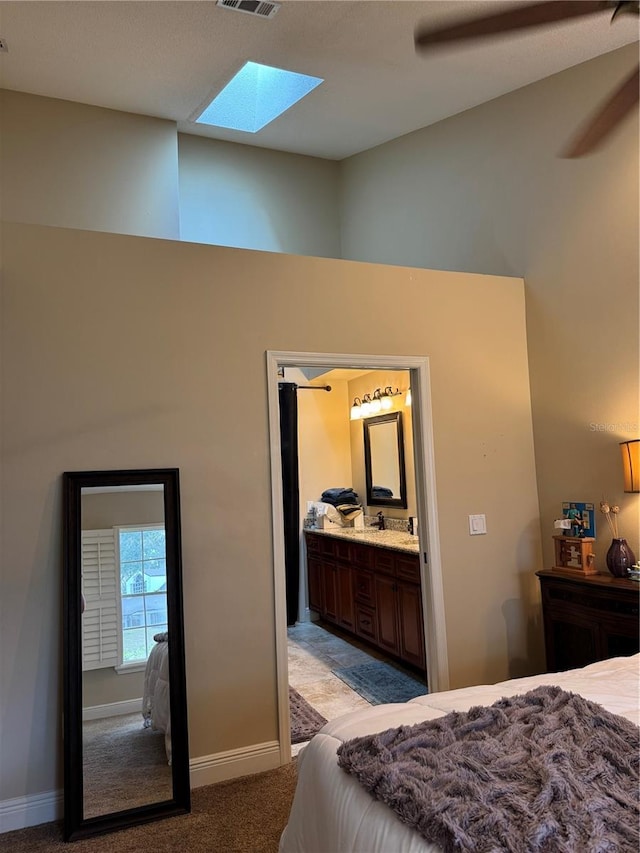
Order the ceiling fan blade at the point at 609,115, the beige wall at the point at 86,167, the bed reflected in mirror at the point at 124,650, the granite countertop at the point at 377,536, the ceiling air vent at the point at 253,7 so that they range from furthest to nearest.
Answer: the granite countertop at the point at 377,536 < the beige wall at the point at 86,167 < the ceiling air vent at the point at 253,7 < the bed reflected in mirror at the point at 124,650 < the ceiling fan blade at the point at 609,115

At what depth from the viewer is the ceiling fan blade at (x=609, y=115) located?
5.05 ft

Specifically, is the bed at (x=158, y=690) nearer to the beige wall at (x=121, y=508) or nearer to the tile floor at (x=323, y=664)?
the beige wall at (x=121, y=508)

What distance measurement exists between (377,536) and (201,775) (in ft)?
8.30

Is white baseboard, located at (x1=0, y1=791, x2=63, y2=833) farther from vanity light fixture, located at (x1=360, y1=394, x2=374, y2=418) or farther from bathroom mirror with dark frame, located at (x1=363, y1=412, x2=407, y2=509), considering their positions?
A: vanity light fixture, located at (x1=360, y1=394, x2=374, y2=418)

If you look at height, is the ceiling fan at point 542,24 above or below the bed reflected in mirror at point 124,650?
above

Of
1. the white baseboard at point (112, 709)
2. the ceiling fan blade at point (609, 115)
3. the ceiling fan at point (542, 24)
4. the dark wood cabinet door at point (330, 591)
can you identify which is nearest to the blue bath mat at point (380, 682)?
the dark wood cabinet door at point (330, 591)

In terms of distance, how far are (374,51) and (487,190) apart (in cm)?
117

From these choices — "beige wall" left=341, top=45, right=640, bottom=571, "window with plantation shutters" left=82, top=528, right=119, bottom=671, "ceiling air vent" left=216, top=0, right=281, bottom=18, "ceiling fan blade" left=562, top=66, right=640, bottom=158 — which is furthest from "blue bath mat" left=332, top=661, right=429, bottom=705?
"ceiling air vent" left=216, top=0, right=281, bottom=18

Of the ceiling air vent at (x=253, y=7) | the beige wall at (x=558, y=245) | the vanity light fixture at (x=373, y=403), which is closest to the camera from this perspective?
the ceiling air vent at (x=253, y=7)

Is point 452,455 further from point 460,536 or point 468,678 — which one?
point 468,678

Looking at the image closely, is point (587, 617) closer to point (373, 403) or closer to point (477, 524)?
point (477, 524)

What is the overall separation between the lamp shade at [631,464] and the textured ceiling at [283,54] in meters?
1.98

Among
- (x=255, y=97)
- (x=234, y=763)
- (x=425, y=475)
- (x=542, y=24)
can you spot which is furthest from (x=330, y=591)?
(x=542, y=24)

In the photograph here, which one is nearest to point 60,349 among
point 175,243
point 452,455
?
point 175,243
